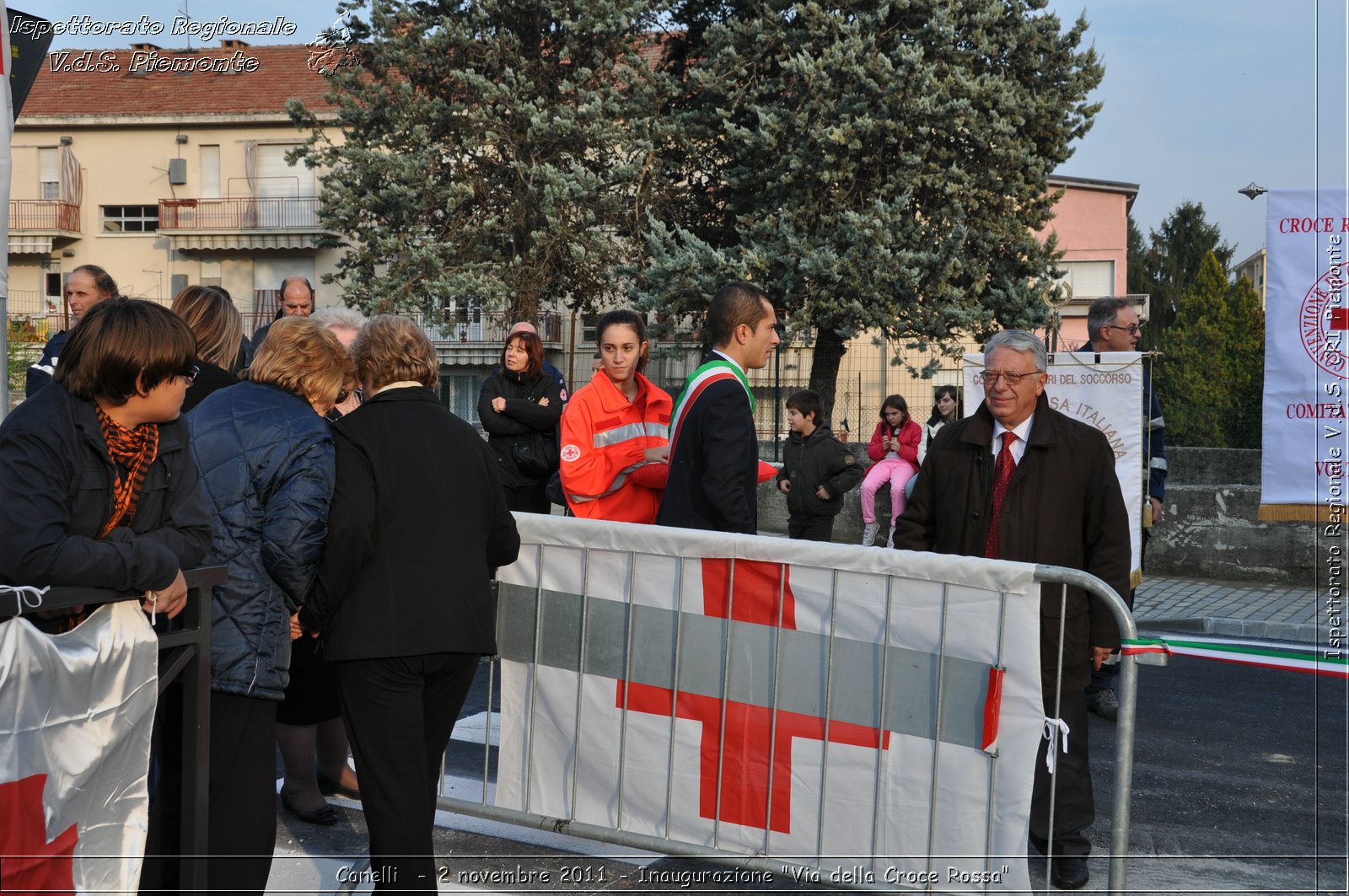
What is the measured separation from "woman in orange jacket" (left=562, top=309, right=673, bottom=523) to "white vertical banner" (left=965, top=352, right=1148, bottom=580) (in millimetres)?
3021

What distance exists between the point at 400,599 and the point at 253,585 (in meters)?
0.44

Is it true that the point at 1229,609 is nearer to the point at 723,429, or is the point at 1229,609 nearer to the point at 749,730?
the point at 723,429

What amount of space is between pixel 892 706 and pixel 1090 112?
2140cm

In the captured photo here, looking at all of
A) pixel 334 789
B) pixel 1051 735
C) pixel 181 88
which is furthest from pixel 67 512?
pixel 181 88

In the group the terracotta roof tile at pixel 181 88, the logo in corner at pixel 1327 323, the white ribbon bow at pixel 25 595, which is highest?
the terracotta roof tile at pixel 181 88

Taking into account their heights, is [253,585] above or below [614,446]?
below

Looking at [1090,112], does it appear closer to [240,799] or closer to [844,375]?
[844,375]

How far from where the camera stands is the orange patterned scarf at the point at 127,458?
3018 mm

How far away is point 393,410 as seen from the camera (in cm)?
354

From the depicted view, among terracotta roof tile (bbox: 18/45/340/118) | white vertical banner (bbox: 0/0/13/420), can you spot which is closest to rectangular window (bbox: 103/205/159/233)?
terracotta roof tile (bbox: 18/45/340/118)

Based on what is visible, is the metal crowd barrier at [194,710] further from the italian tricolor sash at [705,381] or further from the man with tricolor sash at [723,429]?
the italian tricolor sash at [705,381]

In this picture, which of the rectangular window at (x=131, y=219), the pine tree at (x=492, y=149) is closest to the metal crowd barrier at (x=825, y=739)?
the pine tree at (x=492, y=149)

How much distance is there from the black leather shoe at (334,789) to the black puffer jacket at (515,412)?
8.63ft

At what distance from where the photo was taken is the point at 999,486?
452 cm
